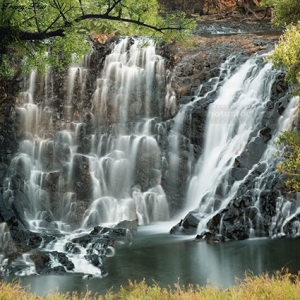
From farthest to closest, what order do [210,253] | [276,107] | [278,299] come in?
[276,107]
[210,253]
[278,299]

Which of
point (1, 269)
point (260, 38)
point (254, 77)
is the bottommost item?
point (1, 269)

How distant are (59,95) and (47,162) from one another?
3984 mm

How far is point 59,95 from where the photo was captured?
2384 centimetres

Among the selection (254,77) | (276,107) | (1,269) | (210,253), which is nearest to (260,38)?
(254,77)

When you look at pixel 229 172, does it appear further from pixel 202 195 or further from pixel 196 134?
pixel 196 134

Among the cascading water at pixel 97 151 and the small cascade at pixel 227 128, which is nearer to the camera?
the small cascade at pixel 227 128

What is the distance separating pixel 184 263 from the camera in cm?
1399

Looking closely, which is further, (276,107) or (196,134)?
(196,134)

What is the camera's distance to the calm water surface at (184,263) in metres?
12.7

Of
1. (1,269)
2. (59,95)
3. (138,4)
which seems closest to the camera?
(138,4)

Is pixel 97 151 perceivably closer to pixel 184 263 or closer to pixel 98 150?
pixel 98 150

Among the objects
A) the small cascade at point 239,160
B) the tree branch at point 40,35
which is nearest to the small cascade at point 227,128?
the small cascade at point 239,160

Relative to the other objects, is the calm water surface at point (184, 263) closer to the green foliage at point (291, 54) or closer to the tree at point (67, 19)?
the green foliage at point (291, 54)

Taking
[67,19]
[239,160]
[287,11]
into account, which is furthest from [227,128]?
[67,19]
